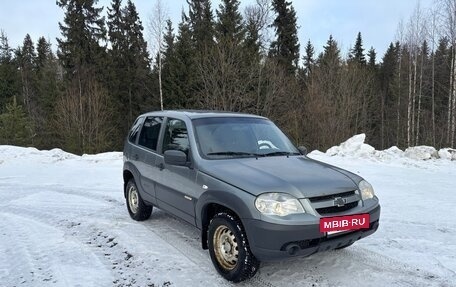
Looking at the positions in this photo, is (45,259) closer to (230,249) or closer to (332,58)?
(230,249)

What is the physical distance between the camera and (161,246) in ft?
16.7

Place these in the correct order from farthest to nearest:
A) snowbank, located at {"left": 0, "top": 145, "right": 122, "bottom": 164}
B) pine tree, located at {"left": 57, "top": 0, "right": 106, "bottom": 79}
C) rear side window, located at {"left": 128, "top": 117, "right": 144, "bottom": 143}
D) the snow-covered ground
Result: 1. pine tree, located at {"left": 57, "top": 0, "right": 106, "bottom": 79}
2. snowbank, located at {"left": 0, "top": 145, "right": 122, "bottom": 164}
3. rear side window, located at {"left": 128, "top": 117, "right": 144, "bottom": 143}
4. the snow-covered ground

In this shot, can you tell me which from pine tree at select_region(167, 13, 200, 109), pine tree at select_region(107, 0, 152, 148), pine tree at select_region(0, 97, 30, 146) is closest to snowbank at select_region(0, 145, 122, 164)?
pine tree at select_region(0, 97, 30, 146)

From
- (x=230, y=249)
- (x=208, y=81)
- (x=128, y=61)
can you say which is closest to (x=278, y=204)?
(x=230, y=249)

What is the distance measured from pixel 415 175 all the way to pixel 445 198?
2.55m

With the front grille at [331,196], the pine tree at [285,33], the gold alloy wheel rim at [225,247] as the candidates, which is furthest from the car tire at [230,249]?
the pine tree at [285,33]

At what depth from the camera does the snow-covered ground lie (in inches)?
163

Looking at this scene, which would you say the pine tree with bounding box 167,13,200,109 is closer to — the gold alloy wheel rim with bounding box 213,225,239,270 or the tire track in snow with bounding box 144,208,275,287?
the tire track in snow with bounding box 144,208,275,287

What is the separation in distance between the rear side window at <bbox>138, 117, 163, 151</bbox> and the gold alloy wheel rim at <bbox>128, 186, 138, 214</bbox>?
35.4 inches

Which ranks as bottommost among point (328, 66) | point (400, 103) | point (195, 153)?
point (195, 153)

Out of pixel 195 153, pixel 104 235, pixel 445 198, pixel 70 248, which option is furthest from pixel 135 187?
pixel 445 198

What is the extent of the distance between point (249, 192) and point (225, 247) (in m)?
0.80

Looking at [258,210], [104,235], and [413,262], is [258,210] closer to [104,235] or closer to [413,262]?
[413,262]

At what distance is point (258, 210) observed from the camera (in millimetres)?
3607
